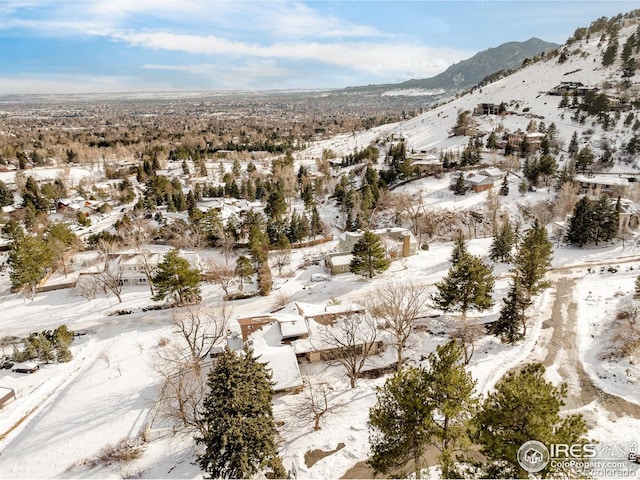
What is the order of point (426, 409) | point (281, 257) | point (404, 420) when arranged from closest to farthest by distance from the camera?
point (426, 409) < point (404, 420) < point (281, 257)

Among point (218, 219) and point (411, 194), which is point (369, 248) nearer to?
point (218, 219)

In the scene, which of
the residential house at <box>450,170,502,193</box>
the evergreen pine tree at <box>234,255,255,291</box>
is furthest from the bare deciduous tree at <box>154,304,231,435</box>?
the residential house at <box>450,170,502,193</box>

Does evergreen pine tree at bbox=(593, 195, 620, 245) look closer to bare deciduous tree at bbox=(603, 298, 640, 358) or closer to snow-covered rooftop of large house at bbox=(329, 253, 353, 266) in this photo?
bare deciduous tree at bbox=(603, 298, 640, 358)

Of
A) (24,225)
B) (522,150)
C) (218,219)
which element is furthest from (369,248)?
(24,225)

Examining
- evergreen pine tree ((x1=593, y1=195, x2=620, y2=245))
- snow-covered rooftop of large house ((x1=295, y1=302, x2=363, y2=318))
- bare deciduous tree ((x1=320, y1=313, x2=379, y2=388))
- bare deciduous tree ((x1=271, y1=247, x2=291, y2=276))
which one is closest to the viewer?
bare deciduous tree ((x1=320, y1=313, x2=379, y2=388))

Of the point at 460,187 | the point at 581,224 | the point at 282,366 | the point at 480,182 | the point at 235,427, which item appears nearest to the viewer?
the point at 235,427

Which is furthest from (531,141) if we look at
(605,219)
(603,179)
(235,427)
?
(235,427)

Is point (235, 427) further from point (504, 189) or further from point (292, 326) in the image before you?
point (504, 189)
